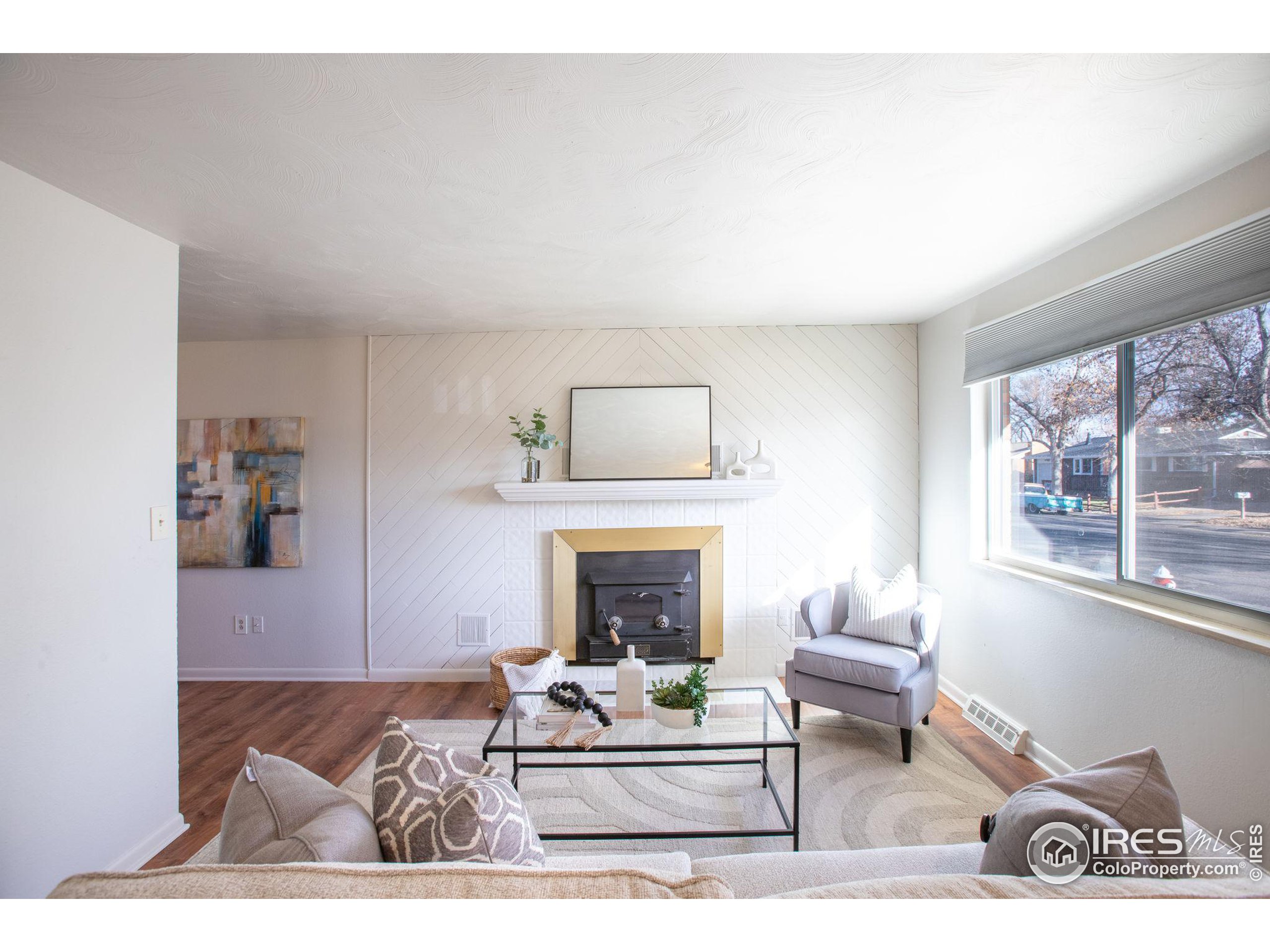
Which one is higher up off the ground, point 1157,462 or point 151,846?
point 1157,462

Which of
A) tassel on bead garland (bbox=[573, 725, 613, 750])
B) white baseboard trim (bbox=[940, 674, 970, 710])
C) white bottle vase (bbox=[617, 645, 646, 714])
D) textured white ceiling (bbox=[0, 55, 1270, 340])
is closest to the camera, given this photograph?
textured white ceiling (bbox=[0, 55, 1270, 340])

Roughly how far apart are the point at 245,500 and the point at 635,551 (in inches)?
105

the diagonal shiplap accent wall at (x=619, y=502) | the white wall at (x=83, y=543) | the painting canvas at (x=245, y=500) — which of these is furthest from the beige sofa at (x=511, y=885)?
the painting canvas at (x=245, y=500)

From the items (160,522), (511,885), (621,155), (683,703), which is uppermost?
A: (621,155)

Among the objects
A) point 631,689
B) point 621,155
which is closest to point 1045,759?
point 631,689

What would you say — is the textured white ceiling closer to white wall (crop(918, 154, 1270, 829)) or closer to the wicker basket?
white wall (crop(918, 154, 1270, 829))

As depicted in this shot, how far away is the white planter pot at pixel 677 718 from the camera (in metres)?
2.15

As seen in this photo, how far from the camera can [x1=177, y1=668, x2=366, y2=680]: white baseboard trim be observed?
3799 mm

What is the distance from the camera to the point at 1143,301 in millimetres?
2029

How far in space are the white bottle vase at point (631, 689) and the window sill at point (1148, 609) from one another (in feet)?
6.13

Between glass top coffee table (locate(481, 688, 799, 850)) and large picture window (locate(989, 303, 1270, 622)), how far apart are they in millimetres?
1539

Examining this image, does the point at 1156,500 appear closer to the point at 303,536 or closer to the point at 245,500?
the point at 303,536

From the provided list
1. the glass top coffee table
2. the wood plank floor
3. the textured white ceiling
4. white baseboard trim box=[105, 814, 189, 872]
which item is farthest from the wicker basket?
the textured white ceiling


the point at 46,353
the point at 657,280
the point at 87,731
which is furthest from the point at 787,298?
the point at 87,731
